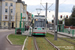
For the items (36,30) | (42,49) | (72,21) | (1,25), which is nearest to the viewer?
(42,49)

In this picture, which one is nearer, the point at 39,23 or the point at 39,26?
the point at 39,26

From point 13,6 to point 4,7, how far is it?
15.3ft

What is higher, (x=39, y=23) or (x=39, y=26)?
(x=39, y=23)

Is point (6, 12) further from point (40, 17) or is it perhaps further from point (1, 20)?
point (40, 17)

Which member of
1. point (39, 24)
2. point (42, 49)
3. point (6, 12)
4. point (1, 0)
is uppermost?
point (1, 0)

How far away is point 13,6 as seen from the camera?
7994cm

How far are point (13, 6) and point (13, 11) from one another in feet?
8.76

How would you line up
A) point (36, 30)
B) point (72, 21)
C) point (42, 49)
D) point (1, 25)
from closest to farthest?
point (42, 49), point (36, 30), point (1, 25), point (72, 21)

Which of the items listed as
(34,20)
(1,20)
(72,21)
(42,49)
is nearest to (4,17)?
(1,20)

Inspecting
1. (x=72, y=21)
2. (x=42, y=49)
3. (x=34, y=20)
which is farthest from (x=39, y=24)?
(x=72, y=21)

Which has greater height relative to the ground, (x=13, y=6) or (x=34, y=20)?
(x=13, y=6)

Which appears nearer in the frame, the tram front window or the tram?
the tram

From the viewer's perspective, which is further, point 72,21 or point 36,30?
point 72,21

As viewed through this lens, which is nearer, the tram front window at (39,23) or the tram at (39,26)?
the tram at (39,26)
